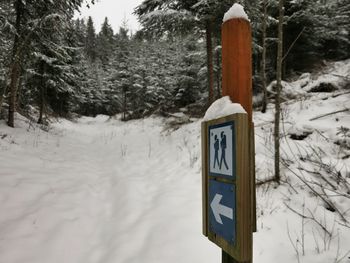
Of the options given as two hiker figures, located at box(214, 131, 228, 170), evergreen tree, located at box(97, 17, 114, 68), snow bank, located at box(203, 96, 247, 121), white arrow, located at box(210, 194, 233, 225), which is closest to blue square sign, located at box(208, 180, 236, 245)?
white arrow, located at box(210, 194, 233, 225)

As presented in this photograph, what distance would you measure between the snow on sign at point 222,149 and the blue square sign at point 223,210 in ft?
0.25

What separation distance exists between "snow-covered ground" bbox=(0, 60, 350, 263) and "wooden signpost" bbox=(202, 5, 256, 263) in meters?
2.00

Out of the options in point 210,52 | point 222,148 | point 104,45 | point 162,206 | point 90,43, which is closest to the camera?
point 222,148

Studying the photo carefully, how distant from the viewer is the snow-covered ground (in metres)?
3.38

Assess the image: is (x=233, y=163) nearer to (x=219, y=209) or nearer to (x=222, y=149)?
(x=222, y=149)

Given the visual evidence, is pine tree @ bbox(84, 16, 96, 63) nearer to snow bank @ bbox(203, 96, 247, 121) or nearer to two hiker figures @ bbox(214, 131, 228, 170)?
snow bank @ bbox(203, 96, 247, 121)

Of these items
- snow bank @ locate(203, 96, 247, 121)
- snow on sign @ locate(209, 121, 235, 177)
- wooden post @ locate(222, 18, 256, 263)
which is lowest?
snow on sign @ locate(209, 121, 235, 177)

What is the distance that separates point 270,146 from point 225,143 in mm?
5179

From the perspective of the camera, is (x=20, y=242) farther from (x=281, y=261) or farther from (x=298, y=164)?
(x=298, y=164)

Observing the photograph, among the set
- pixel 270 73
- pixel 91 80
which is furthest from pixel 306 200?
pixel 91 80

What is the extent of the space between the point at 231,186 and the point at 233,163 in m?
0.12

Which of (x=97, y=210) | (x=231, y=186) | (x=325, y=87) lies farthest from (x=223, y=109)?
(x=325, y=87)

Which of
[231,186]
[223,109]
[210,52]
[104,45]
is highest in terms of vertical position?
[104,45]

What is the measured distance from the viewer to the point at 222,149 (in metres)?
1.50
